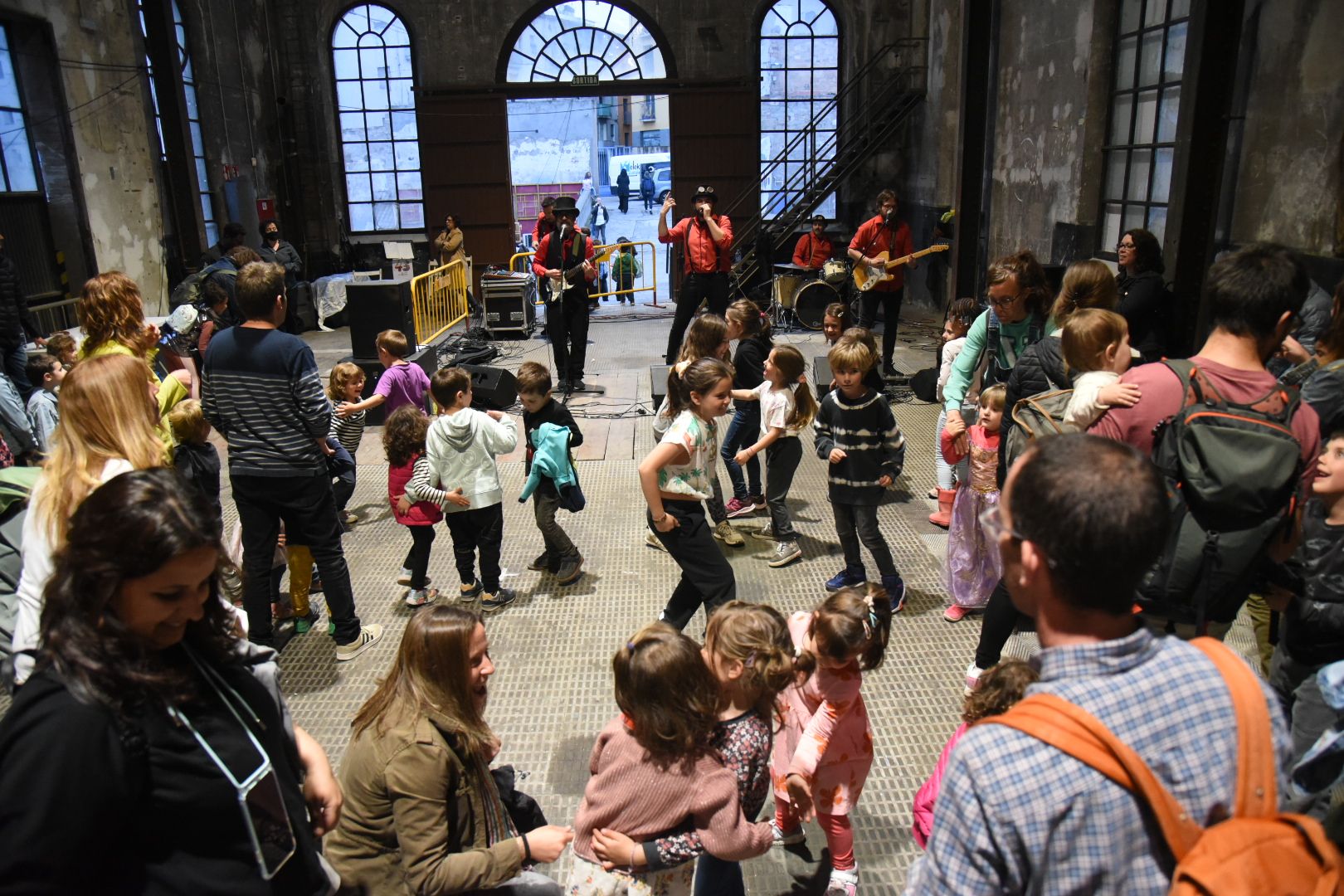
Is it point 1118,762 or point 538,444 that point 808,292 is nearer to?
point 538,444

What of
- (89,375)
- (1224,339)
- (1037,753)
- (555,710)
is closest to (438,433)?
(555,710)

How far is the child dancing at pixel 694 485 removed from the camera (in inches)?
136

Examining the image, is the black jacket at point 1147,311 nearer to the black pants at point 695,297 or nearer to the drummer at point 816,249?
the black pants at point 695,297

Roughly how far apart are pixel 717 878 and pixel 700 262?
7161mm

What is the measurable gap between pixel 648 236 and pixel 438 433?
1603cm

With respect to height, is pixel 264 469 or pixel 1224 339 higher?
pixel 1224 339

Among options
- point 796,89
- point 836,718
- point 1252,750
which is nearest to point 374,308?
point 836,718

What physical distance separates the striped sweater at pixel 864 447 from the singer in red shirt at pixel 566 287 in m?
5.00

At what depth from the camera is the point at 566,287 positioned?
340 inches

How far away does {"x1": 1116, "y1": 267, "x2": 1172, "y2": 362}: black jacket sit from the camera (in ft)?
16.3

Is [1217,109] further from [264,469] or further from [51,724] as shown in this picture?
[51,724]

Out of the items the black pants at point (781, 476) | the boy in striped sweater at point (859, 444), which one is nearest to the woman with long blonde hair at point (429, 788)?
the boy in striped sweater at point (859, 444)

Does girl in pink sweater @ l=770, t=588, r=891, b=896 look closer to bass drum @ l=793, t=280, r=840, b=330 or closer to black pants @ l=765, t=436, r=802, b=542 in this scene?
black pants @ l=765, t=436, r=802, b=542

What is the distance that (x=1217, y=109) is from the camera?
577 centimetres
